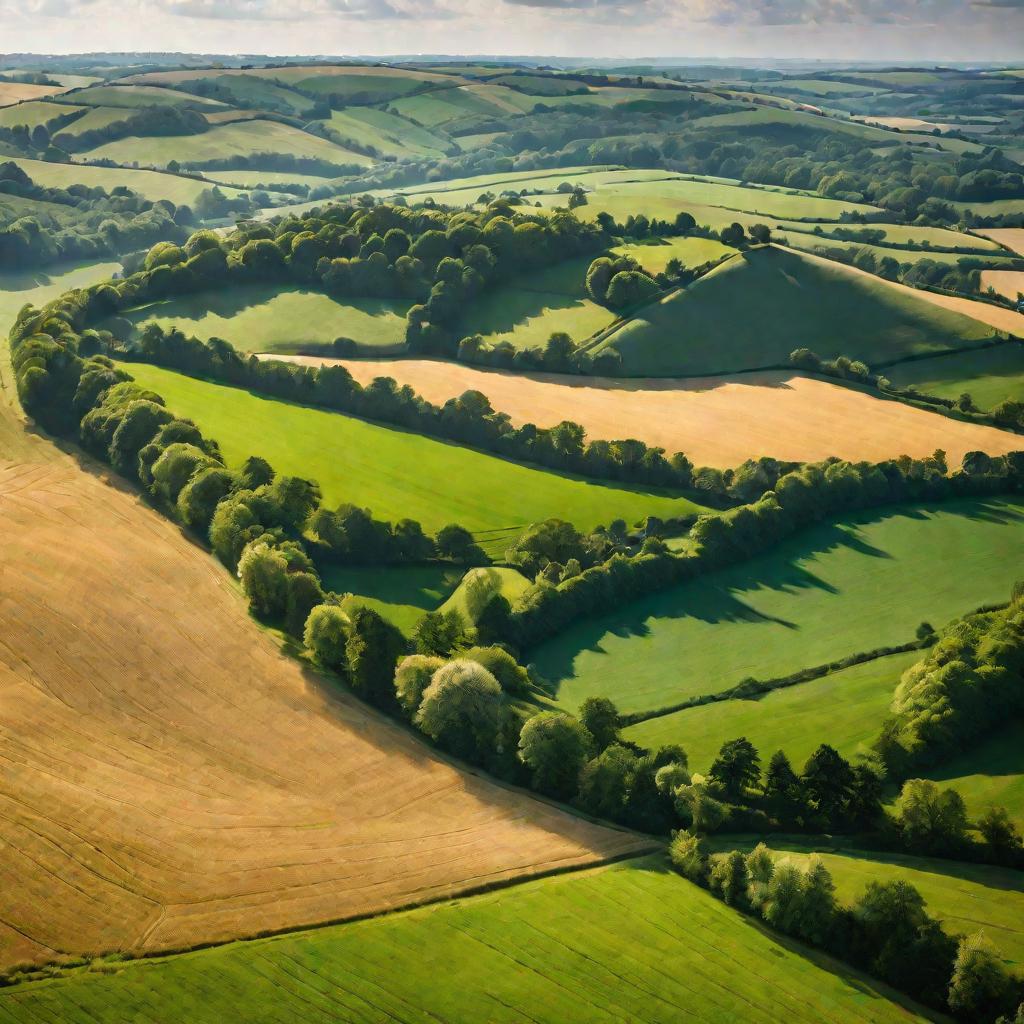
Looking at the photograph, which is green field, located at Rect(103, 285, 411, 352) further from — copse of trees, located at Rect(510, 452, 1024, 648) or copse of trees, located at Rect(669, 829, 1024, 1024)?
copse of trees, located at Rect(669, 829, 1024, 1024)

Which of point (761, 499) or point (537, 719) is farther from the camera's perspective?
point (761, 499)

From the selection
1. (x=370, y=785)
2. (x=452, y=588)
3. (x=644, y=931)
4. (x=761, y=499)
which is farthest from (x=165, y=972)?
(x=761, y=499)

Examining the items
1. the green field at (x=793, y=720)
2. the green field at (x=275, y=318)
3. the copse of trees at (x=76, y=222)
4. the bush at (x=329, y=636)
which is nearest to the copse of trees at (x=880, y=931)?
the green field at (x=793, y=720)

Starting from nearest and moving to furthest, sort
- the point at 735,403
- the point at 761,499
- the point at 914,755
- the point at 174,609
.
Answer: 1. the point at 914,755
2. the point at 174,609
3. the point at 761,499
4. the point at 735,403

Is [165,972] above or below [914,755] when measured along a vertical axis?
below

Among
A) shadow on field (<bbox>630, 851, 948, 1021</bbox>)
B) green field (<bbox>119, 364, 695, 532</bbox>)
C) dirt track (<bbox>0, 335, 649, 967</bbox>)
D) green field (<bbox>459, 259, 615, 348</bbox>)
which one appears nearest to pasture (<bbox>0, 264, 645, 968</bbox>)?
dirt track (<bbox>0, 335, 649, 967</bbox>)

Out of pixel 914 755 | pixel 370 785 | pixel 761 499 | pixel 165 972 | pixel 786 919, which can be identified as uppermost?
pixel 761 499

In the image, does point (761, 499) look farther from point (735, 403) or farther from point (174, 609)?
point (174, 609)
